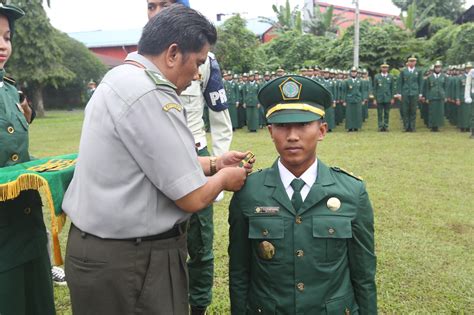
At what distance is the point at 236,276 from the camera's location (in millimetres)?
2322

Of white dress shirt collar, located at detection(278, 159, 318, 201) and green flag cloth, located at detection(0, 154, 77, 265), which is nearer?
green flag cloth, located at detection(0, 154, 77, 265)

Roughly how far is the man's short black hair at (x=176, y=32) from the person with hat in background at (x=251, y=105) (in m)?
14.1

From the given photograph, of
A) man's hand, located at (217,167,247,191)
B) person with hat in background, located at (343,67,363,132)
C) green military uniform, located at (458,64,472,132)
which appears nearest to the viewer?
man's hand, located at (217,167,247,191)

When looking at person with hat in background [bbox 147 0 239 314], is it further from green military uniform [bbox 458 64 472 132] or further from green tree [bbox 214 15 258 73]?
green tree [bbox 214 15 258 73]

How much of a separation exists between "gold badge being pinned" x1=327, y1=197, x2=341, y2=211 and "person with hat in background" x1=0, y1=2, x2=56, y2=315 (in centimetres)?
151

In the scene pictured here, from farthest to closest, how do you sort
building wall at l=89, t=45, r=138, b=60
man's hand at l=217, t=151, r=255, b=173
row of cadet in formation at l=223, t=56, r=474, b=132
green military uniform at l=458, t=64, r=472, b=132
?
building wall at l=89, t=45, r=138, b=60, row of cadet in formation at l=223, t=56, r=474, b=132, green military uniform at l=458, t=64, r=472, b=132, man's hand at l=217, t=151, r=255, b=173

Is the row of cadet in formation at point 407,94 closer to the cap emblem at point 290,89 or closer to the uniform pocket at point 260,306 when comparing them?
the cap emblem at point 290,89

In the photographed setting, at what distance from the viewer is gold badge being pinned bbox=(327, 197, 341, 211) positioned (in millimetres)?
2186

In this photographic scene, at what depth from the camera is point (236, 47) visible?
79.7ft

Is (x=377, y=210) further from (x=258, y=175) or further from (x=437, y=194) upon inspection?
(x=258, y=175)

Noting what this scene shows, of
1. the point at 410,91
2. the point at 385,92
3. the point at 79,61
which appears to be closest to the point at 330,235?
the point at 410,91

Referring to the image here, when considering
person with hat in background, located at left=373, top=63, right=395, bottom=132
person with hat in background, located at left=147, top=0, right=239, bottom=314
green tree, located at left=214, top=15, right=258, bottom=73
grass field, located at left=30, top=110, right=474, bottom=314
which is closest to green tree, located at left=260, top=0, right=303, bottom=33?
green tree, located at left=214, top=15, right=258, bottom=73

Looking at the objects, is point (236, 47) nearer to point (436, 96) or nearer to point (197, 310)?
point (436, 96)

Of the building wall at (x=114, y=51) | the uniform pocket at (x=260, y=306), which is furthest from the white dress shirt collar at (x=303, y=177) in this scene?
the building wall at (x=114, y=51)
